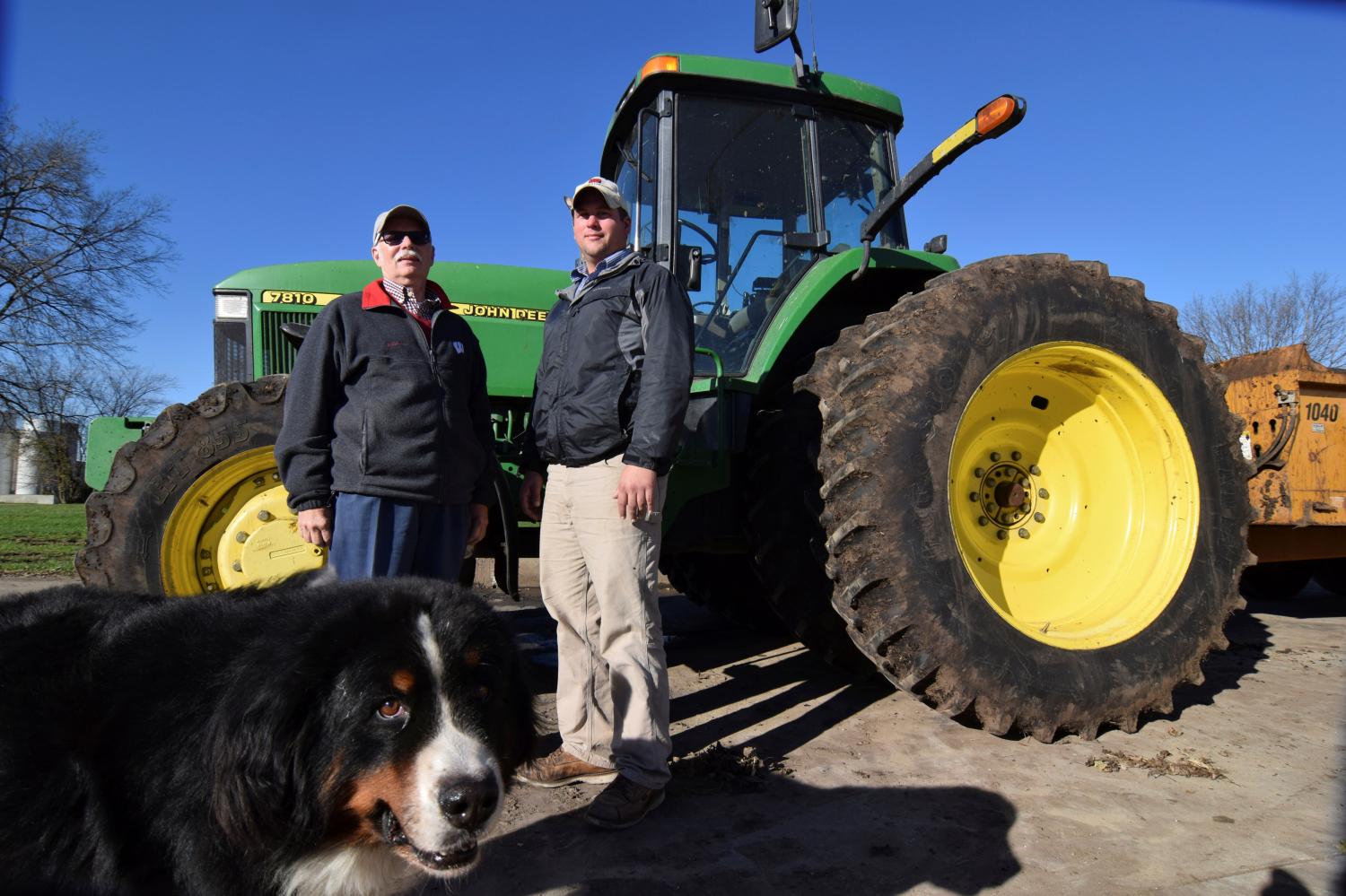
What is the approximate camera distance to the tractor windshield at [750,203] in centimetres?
388

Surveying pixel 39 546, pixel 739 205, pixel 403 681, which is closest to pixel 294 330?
pixel 739 205

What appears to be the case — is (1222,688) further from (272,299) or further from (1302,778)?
(272,299)

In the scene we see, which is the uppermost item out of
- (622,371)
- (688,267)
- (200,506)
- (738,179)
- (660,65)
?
(660,65)

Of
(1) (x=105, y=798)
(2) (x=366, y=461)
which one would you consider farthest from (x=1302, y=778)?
(1) (x=105, y=798)

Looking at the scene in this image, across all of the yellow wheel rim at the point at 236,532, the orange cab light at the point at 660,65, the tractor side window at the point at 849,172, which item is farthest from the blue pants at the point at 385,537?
the tractor side window at the point at 849,172

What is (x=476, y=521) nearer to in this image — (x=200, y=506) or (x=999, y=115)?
(x=200, y=506)

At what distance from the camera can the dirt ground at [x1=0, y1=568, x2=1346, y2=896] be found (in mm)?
2082

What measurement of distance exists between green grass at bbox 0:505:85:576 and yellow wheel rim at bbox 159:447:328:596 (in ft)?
7.59

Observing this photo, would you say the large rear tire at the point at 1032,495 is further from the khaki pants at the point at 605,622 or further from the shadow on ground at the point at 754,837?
the khaki pants at the point at 605,622

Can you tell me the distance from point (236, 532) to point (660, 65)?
9.53 ft

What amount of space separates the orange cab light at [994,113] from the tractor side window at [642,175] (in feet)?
4.83

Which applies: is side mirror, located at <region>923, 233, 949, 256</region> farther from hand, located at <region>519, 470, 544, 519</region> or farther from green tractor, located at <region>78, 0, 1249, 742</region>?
hand, located at <region>519, 470, 544, 519</region>

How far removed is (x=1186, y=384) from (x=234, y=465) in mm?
4120

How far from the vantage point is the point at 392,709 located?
1558 millimetres
